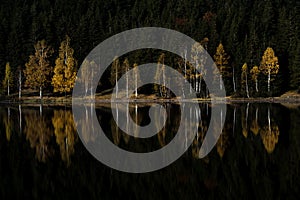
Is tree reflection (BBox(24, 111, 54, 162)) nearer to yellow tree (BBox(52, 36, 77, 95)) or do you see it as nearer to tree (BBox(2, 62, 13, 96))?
yellow tree (BBox(52, 36, 77, 95))

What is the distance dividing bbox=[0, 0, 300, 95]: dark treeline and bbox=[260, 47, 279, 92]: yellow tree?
1698 millimetres

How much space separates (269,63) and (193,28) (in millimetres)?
25455

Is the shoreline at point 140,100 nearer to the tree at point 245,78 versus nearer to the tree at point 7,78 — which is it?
the tree at point 245,78

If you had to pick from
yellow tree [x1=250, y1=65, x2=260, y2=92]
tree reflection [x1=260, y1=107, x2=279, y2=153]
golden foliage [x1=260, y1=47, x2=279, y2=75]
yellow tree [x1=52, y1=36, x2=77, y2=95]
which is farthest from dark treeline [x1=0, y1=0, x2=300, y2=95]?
tree reflection [x1=260, y1=107, x2=279, y2=153]

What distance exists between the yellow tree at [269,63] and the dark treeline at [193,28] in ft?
5.57

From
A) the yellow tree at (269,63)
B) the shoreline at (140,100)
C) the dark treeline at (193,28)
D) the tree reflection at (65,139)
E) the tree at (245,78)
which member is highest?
the dark treeline at (193,28)

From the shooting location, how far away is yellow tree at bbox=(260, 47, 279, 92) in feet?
240

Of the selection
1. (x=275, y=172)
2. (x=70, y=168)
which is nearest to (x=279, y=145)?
(x=275, y=172)

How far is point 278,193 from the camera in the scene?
1070 centimetres

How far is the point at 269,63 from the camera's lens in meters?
73.2

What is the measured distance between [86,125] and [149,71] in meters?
57.0

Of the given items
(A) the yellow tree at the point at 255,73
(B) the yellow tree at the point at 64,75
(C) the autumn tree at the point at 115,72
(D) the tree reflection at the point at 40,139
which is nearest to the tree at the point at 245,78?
(A) the yellow tree at the point at 255,73

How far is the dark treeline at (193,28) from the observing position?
79375 mm

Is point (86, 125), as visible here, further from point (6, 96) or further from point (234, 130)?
point (6, 96)
